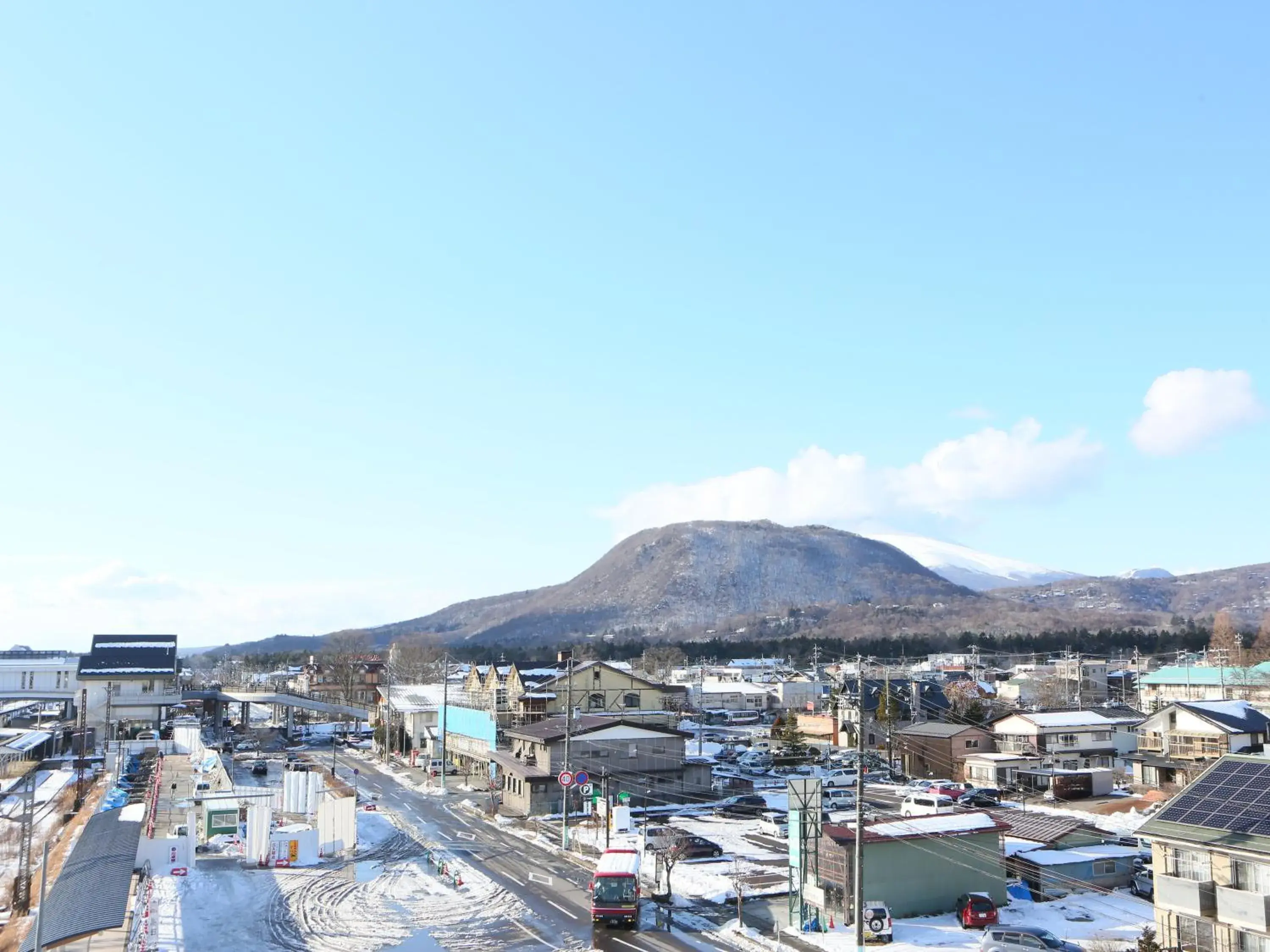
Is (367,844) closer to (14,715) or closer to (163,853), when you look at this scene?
(163,853)

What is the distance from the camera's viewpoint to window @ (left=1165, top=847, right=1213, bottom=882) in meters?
20.6

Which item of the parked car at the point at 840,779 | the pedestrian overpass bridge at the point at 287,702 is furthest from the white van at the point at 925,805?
the pedestrian overpass bridge at the point at 287,702

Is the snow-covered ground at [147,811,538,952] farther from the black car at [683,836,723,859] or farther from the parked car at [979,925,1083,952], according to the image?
the parked car at [979,925,1083,952]

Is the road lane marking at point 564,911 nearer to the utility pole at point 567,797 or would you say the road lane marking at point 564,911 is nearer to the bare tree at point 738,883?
the bare tree at point 738,883

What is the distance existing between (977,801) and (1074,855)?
1581 centimetres

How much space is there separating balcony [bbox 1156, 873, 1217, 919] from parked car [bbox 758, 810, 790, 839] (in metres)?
17.4

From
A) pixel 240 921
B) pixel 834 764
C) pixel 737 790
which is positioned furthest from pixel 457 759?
pixel 240 921

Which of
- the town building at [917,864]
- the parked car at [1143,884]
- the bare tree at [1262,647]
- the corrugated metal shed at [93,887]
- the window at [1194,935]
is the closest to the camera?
the corrugated metal shed at [93,887]

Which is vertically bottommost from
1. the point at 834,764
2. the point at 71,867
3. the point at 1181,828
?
the point at 834,764

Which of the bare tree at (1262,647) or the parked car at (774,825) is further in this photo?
the bare tree at (1262,647)

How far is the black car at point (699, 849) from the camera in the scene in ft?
109

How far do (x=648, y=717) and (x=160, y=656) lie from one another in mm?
42203

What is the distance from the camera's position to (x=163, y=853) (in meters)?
31.7

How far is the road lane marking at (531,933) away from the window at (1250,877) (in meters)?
14.9
